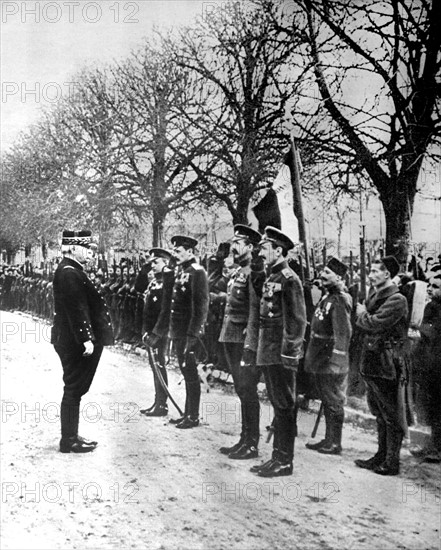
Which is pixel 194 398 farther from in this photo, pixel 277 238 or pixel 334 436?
A: pixel 277 238

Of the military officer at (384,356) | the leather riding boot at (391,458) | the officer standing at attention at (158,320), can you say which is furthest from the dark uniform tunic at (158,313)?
the leather riding boot at (391,458)

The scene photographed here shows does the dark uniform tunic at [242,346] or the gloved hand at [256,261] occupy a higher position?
the gloved hand at [256,261]

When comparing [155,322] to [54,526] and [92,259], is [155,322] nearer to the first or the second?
[92,259]

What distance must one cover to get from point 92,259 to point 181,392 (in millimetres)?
688

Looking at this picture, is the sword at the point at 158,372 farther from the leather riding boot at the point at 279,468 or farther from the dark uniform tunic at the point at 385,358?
the dark uniform tunic at the point at 385,358

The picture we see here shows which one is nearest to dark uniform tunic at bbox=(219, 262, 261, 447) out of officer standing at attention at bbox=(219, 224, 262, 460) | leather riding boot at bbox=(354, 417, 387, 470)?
officer standing at attention at bbox=(219, 224, 262, 460)

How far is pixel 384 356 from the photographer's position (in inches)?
93.8

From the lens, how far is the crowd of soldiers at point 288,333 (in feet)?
7.59

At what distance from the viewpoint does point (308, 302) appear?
238cm

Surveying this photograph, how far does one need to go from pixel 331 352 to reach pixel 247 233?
1.86 feet

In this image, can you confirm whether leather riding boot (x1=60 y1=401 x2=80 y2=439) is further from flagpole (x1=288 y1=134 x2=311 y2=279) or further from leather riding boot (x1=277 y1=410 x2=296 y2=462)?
flagpole (x1=288 y1=134 x2=311 y2=279)

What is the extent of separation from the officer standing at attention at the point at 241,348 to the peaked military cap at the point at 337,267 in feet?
1.00

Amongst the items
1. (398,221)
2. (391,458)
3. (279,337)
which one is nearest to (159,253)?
(279,337)

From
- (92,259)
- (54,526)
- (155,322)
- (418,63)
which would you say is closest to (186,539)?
(54,526)
